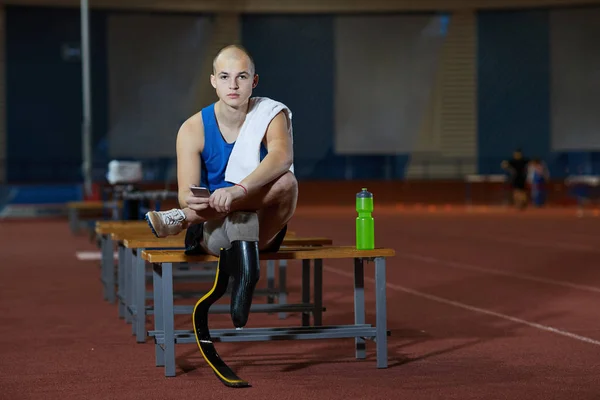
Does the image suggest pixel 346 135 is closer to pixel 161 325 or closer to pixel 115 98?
pixel 115 98

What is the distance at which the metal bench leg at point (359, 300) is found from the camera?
643 centimetres

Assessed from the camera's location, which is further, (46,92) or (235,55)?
(46,92)

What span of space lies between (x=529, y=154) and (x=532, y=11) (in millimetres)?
5145

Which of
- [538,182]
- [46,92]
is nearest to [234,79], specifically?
[538,182]

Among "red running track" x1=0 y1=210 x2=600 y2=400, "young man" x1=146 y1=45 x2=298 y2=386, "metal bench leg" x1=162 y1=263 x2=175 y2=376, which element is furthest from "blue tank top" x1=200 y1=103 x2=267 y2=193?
"red running track" x1=0 y1=210 x2=600 y2=400

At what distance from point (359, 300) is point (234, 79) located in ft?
5.03

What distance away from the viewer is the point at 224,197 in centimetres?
544

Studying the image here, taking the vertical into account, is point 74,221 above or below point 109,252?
below

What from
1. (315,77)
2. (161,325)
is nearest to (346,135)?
(315,77)

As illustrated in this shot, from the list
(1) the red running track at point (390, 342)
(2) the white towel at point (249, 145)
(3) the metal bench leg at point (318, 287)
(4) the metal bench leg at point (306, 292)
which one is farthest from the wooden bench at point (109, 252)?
(2) the white towel at point (249, 145)

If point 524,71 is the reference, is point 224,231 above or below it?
below

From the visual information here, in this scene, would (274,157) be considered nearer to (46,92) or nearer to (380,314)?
(380,314)

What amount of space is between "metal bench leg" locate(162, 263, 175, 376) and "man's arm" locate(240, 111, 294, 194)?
74 centimetres

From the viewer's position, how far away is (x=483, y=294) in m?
10.2
